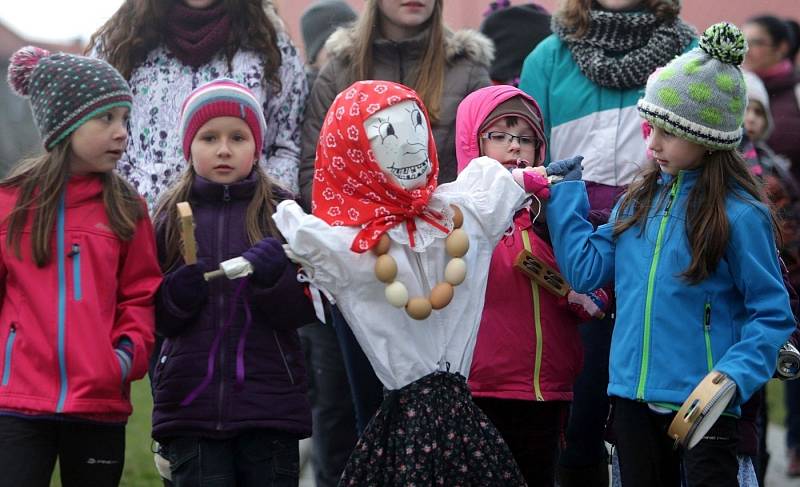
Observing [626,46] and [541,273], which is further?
[626,46]

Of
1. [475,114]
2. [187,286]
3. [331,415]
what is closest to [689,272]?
[475,114]

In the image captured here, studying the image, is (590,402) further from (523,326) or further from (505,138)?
(505,138)

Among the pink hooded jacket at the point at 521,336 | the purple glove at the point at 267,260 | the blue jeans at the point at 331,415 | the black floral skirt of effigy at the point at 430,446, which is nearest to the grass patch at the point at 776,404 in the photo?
the blue jeans at the point at 331,415

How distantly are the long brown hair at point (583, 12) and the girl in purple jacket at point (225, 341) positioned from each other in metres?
1.53

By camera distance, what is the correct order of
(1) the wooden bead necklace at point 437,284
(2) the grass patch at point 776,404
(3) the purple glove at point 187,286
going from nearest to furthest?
(1) the wooden bead necklace at point 437,284 < (3) the purple glove at point 187,286 < (2) the grass patch at point 776,404

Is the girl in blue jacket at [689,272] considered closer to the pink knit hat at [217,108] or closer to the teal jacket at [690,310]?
the teal jacket at [690,310]

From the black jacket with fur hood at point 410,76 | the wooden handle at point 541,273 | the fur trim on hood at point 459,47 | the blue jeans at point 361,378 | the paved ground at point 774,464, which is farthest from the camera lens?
the paved ground at point 774,464

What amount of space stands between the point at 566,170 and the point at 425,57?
3.51 ft

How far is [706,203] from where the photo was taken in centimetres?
398

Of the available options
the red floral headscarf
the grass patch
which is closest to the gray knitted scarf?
the red floral headscarf

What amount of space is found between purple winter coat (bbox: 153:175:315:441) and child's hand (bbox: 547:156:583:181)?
948mm

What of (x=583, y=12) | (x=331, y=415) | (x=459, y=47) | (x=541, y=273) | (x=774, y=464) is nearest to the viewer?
(x=541, y=273)

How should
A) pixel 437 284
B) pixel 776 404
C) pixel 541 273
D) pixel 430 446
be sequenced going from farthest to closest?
pixel 776 404, pixel 541 273, pixel 437 284, pixel 430 446

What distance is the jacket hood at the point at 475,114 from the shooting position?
4.47m
